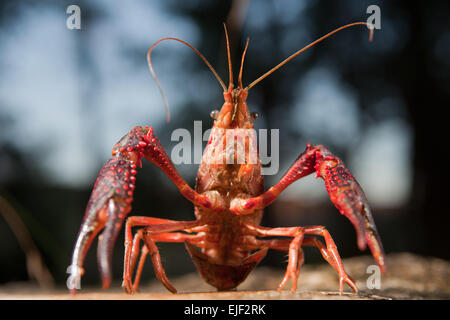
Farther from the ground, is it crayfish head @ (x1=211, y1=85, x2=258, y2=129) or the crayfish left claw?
crayfish head @ (x1=211, y1=85, x2=258, y2=129)

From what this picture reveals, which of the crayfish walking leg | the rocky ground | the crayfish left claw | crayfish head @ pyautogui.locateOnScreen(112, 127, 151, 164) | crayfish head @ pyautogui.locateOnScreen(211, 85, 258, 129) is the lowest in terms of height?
the rocky ground

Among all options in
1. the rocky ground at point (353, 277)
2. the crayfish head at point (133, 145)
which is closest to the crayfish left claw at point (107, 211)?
the crayfish head at point (133, 145)

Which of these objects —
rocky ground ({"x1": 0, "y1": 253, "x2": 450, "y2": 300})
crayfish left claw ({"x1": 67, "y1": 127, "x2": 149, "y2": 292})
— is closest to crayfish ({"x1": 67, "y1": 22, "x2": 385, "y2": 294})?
crayfish left claw ({"x1": 67, "y1": 127, "x2": 149, "y2": 292})

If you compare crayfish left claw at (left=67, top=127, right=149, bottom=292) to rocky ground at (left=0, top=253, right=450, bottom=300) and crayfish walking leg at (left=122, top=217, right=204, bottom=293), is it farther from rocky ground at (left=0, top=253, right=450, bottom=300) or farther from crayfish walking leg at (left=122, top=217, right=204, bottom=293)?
rocky ground at (left=0, top=253, right=450, bottom=300)

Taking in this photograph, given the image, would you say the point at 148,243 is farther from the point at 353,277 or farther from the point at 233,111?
the point at 353,277

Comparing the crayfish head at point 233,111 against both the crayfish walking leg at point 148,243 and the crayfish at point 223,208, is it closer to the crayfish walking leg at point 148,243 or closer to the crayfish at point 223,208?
the crayfish at point 223,208

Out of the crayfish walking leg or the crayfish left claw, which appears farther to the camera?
the crayfish walking leg

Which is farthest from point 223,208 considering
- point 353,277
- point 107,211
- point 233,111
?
point 353,277

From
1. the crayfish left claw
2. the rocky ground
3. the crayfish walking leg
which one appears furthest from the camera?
the rocky ground
